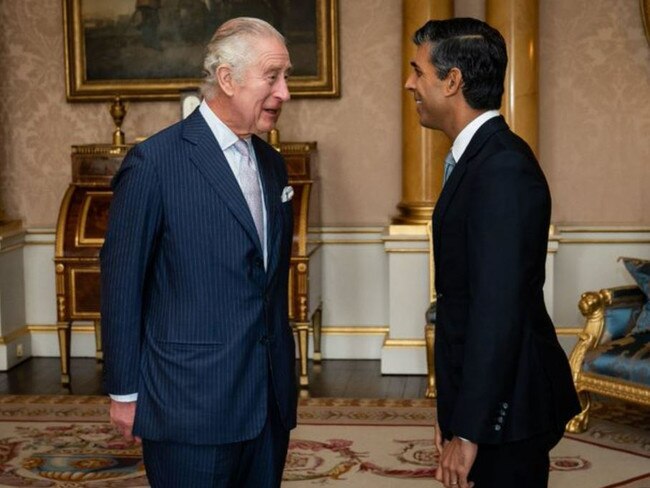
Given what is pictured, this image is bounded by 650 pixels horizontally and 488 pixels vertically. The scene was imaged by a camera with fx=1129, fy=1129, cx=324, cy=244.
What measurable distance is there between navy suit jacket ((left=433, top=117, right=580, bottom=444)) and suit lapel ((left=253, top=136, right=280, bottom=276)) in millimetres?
480

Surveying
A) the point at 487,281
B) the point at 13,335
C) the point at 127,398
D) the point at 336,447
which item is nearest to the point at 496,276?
the point at 487,281

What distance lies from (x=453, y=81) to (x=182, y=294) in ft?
2.69

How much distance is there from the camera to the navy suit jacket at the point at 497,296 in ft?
7.77

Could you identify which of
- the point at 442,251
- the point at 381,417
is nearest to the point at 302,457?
the point at 381,417

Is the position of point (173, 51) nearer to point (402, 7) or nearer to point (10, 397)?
point (402, 7)

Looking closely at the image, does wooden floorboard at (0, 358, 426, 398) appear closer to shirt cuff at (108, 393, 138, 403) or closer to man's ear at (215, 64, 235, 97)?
shirt cuff at (108, 393, 138, 403)

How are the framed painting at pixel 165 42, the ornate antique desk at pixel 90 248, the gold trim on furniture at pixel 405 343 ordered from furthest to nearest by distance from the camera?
1. the framed painting at pixel 165 42
2. the gold trim on furniture at pixel 405 343
3. the ornate antique desk at pixel 90 248

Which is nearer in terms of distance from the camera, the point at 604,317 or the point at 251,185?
the point at 251,185

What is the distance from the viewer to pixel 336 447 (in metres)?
5.39

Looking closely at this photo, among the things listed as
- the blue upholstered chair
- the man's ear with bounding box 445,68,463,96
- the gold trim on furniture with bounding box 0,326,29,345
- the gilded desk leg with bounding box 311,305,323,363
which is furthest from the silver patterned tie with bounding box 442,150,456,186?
the gold trim on furniture with bounding box 0,326,29,345

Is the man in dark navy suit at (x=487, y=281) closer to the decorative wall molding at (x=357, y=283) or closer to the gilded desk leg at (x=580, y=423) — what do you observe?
the gilded desk leg at (x=580, y=423)

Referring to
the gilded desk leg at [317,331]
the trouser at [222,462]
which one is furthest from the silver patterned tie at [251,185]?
the gilded desk leg at [317,331]

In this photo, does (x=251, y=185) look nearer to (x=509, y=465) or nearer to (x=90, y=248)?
(x=509, y=465)

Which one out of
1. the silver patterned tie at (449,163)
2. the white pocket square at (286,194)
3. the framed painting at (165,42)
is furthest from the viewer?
the framed painting at (165,42)
